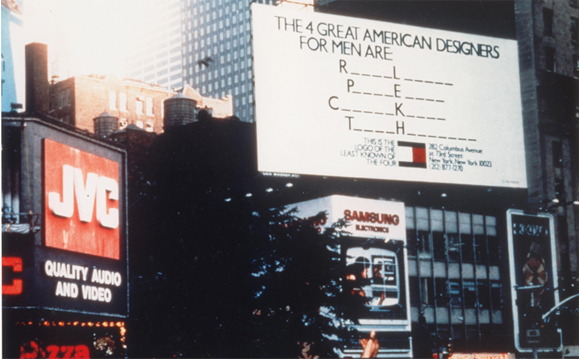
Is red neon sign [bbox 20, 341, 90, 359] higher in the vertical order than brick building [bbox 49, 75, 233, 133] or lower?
lower

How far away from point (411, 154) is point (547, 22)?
28326mm

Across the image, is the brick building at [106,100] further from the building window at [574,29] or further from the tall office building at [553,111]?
the building window at [574,29]

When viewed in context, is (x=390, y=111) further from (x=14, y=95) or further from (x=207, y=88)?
(x=207, y=88)

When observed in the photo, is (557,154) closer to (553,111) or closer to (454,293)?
(553,111)

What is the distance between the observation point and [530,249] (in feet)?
202

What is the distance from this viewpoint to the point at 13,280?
22.5 m

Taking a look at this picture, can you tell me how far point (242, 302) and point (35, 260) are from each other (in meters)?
7.57

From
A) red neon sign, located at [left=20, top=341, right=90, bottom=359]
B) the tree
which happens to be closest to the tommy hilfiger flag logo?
the tree

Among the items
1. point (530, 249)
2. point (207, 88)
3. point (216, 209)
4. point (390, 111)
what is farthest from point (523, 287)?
point (207, 88)

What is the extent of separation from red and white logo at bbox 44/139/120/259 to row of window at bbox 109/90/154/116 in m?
68.8

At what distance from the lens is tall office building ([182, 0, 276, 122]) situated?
300 feet

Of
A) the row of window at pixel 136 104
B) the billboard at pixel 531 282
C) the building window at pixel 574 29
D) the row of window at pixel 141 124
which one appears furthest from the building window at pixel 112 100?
the building window at pixel 574 29

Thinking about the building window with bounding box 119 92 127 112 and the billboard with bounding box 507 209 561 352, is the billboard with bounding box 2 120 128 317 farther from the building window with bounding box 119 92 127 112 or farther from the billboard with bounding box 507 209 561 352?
the building window with bounding box 119 92 127 112

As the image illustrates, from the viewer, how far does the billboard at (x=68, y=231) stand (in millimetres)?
22812
